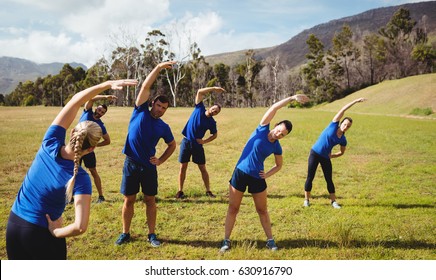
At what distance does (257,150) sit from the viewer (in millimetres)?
4891

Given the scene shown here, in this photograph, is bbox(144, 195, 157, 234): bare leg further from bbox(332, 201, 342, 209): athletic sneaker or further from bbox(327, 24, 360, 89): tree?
bbox(327, 24, 360, 89): tree

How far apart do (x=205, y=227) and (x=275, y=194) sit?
3.09 meters

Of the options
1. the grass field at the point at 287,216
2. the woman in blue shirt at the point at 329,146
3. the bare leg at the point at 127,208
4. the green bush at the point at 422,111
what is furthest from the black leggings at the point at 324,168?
the green bush at the point at 422,111

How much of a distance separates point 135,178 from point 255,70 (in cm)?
8003

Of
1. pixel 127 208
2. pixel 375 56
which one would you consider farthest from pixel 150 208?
pixel 375 56

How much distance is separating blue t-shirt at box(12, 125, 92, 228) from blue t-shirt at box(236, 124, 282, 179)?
112 inches

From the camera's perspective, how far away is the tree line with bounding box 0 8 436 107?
68.8 meters

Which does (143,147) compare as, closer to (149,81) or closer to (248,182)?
(149,81)

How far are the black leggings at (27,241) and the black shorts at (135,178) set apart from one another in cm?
243

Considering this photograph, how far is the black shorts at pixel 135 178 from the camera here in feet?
17.1

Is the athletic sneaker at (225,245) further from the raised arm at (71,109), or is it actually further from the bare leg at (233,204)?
the raised arm at (71,109)

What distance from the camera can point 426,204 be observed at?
7695 mm
